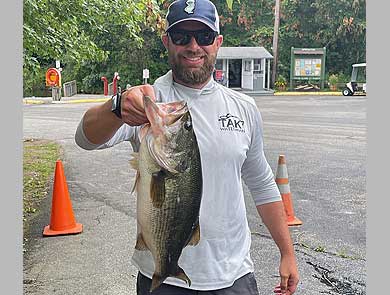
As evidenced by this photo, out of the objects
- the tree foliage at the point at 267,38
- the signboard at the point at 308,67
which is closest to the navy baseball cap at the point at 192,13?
the tree foliage at the point at 267,38

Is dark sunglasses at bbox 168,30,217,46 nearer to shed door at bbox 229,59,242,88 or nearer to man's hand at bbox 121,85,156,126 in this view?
man's hand at bbox 121,85,156,126

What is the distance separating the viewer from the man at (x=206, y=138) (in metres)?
1.81

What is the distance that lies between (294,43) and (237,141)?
32683 millimetres

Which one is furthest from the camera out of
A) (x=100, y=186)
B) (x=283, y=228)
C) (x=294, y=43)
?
(x=294, y=43)

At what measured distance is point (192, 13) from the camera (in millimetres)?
1792

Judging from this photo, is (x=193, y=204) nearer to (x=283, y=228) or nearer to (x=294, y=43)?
(x=283, y=228)

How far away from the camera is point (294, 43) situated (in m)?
33.2

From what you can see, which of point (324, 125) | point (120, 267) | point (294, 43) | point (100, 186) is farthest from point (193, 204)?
point (294, 43)

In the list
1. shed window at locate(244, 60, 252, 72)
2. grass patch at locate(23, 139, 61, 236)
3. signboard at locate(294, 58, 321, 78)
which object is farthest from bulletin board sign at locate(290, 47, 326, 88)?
grass patch at locate(23, 139, 61, 236)

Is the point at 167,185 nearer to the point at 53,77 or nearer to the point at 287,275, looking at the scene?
the point at 287,275

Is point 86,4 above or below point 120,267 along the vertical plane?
above

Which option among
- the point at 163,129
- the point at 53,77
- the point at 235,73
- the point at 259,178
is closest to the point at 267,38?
the point at 235,73

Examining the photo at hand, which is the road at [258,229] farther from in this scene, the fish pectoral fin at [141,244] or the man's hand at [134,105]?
the man's hand at [134,105]

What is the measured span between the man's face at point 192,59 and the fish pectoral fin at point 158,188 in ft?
1.56
